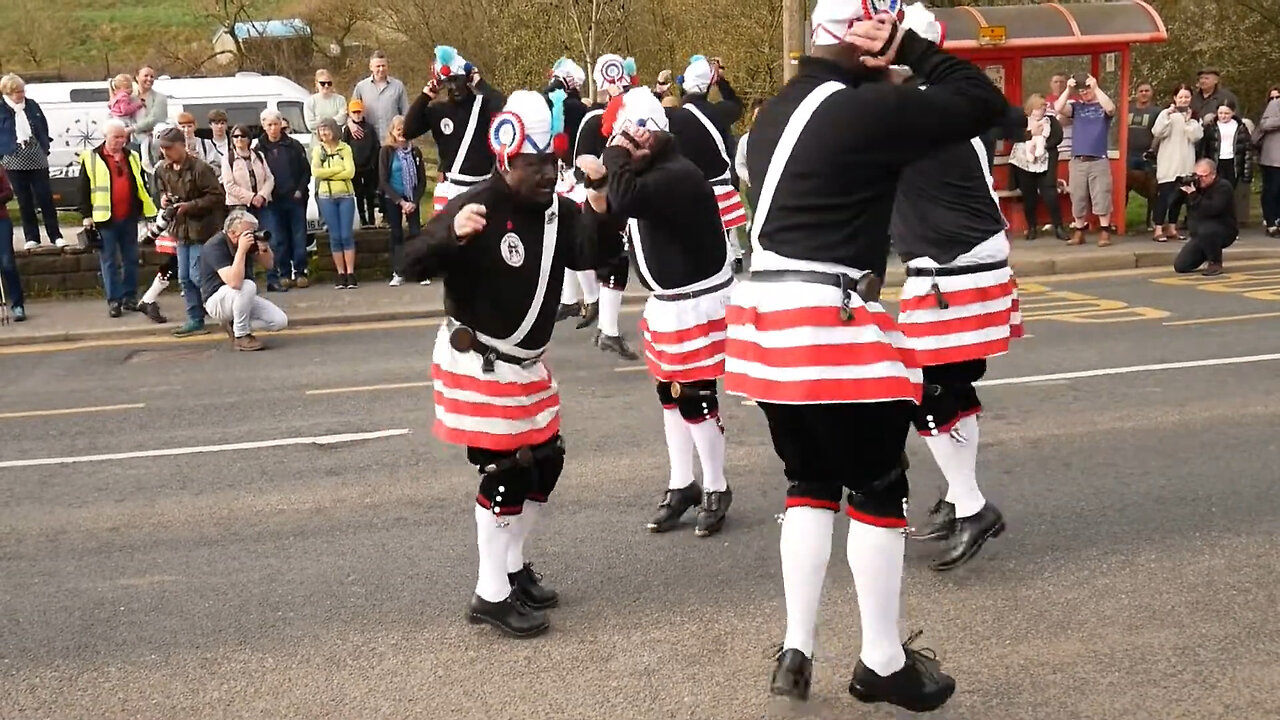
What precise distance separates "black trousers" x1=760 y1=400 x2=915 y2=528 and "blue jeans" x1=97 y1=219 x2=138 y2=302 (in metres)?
10.9

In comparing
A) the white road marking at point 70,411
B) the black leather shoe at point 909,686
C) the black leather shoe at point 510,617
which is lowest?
the white road marking at point 70,411

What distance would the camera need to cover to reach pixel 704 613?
529 centimetres

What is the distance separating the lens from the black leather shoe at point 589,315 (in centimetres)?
1206

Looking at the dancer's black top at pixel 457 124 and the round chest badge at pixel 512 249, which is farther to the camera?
the dancer's black top at pixel 457 124

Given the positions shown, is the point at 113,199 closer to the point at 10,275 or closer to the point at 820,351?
the point at 10,275

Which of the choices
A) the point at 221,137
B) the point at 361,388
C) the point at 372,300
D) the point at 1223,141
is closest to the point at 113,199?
the point at 221,137

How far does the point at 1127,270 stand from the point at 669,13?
1737 cm

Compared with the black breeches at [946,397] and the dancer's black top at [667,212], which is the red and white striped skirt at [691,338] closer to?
the dancer's black top at [667,212]

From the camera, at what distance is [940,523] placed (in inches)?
234

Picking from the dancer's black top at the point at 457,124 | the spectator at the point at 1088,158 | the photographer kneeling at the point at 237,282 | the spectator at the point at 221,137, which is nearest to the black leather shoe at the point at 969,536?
the dancer's black top at the point at 457,124

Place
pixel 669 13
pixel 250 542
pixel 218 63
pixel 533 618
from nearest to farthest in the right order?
pixel 533 618
pixel 250 542
pixel 669 13
pixel 218 63

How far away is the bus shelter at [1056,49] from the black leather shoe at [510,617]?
13.1 meters

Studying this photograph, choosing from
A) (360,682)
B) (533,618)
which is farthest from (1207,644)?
(360,682)

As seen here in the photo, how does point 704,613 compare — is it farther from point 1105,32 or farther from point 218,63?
point 218,63
